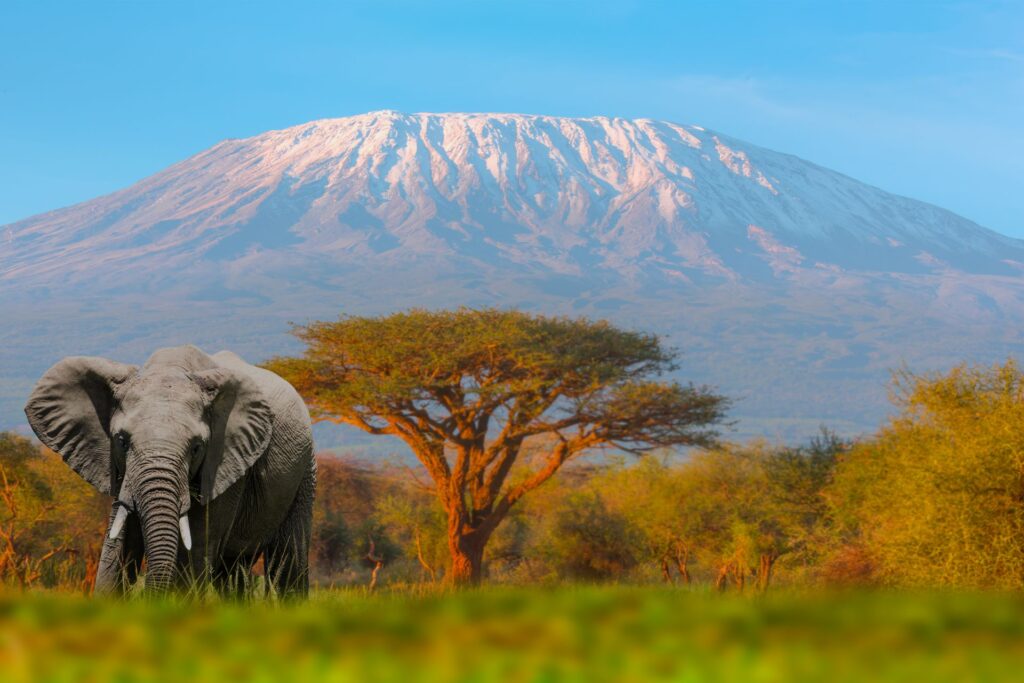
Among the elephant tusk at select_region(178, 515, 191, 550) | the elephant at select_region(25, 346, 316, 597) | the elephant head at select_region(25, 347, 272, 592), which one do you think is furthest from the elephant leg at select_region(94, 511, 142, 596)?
the elephant tusk at select_region(178, 515, 191, 550)

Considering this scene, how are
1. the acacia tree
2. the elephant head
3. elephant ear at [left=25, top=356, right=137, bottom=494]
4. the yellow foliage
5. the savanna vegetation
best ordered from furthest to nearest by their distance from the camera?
1. the acacia tree
2. the yellow foliage
3. elephant ear at [left=25, top=356, right=137, bottom=494]
4. the elephant head
5. the savanna vegetation

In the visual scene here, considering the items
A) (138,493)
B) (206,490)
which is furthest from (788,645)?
(206,490)

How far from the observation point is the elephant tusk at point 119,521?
478 inches

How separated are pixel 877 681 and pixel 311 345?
4501 cm

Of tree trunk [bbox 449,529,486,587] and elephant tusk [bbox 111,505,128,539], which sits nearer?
elephant tusk [bbox 111,505,128,539]

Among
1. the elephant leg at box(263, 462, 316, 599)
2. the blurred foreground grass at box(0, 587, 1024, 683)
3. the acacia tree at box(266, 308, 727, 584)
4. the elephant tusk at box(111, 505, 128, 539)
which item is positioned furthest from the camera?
the acacia tree at box(266, 308, 727, 584)

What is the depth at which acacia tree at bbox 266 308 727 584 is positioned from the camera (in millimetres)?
44250

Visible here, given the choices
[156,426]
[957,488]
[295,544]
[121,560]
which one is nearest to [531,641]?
[156,426]

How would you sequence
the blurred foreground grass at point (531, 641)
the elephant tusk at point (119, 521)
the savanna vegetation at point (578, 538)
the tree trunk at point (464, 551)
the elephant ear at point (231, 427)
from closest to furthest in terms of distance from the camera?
the blurred foreground grass at point (531, 641)
the savanna vegetation at point (578, 538)
the elephant tusk at point (119, 521)
the elephant ear at point (231, 427)
the tree trunk at point (464, 551)

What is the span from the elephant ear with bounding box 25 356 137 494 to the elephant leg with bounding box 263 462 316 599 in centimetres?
254

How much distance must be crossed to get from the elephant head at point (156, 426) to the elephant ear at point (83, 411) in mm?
10

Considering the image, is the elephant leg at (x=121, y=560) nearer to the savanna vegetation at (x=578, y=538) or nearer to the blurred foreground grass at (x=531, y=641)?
the savanna vegetation at (x=578, y=538)

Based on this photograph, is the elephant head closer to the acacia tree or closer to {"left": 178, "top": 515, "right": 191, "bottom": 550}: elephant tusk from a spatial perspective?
{"left": 178, "top": 515, "right": 191, "bottom": 550}: elephant tusk

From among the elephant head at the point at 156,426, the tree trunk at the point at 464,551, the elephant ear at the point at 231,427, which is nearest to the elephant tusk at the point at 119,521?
the elephant head at the point at 156,426
